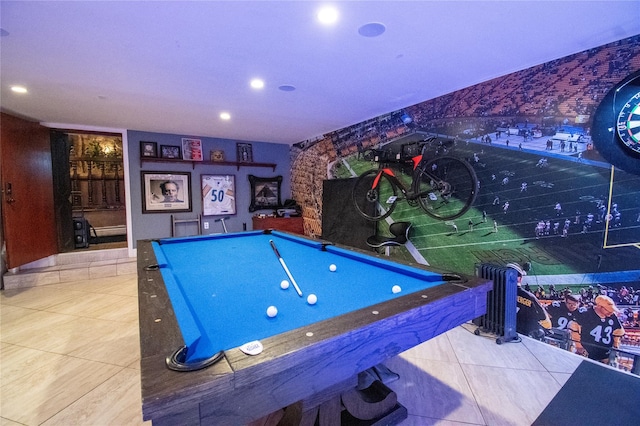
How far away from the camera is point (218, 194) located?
206 inches

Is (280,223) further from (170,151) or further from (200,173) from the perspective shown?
(170,151)

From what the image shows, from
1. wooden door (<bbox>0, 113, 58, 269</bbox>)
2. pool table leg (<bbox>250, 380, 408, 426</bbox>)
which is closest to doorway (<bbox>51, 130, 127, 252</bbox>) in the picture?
wooden door (<bbox>0, 113, 58, 269</bbox>)

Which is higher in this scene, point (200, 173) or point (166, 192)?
point (200, 173)

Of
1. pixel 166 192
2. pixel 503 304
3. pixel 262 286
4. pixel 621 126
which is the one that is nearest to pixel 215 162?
pixel 166 192

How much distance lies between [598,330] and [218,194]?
5326 mm

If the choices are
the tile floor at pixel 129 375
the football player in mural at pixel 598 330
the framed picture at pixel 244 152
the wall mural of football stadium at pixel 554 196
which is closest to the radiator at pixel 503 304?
the tile floor at pixel 129 375

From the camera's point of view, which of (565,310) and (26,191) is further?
(26,191)

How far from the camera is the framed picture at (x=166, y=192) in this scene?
4691 millimetres

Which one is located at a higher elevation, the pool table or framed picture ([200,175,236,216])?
framed picture ([200,175,236,216])

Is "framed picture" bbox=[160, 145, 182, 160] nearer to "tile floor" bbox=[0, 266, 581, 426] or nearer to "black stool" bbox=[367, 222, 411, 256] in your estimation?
"tile floor" bbox=[0, 266, 581, 426]

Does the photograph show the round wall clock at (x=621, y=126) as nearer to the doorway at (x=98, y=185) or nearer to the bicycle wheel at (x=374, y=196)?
the bicycle wheel at (x=374, y=196)

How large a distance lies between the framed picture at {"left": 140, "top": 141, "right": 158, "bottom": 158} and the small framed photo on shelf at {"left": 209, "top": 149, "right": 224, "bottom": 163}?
893mm

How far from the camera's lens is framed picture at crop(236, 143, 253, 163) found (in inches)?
212

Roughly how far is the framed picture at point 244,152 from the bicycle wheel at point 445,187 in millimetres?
3534
